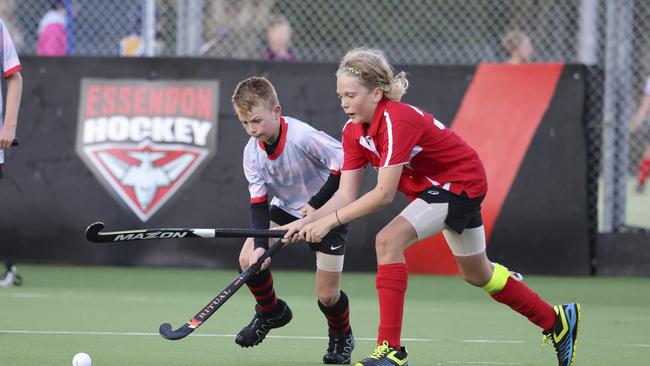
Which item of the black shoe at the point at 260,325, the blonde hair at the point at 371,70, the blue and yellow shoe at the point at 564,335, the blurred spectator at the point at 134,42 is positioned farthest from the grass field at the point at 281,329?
the blurred spectator at the point at 134,42

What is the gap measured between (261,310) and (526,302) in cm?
137

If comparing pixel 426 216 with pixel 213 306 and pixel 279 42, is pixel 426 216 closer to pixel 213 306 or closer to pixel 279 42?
pixel 213 306

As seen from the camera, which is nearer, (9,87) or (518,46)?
(9,87)

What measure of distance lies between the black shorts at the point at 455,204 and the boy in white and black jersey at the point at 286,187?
686mm

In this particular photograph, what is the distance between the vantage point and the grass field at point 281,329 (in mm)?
5816

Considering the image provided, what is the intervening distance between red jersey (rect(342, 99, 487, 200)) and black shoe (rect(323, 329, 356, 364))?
2.70ft

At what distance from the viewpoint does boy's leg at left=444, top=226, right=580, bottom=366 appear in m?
5.38

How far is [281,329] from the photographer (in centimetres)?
683

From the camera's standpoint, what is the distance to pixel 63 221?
9750mm

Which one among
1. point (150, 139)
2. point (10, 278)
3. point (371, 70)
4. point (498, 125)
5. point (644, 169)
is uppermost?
point (371, 70)

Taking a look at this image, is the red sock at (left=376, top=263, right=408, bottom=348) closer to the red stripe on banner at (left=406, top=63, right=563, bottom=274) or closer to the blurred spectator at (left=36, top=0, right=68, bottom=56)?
the red stripe on banner at (left=406, top=63, right=563, bottom=274)

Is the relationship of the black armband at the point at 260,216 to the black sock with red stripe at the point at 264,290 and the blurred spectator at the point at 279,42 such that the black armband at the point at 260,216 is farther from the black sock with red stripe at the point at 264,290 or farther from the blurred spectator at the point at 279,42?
the blurred spectator at the point at 279,42

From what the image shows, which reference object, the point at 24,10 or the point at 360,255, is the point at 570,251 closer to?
the point at 360,255

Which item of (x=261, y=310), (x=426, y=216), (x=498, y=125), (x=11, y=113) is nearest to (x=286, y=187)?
(x=261, y=310)
